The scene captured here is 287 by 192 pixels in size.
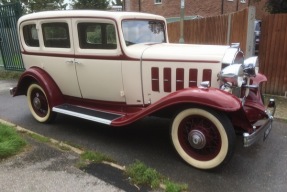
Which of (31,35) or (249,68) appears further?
(31,35)

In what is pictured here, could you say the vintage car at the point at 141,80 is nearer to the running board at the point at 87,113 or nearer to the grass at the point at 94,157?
the running board at the point at 87,113

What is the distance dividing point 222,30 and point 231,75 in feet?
13.7

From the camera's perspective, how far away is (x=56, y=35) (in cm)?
454

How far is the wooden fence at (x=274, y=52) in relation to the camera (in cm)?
604

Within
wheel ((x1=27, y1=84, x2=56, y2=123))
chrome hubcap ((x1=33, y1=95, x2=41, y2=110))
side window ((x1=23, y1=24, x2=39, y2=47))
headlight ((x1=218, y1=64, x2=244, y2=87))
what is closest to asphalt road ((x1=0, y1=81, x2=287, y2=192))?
wheel ((x1=27, y1=84, x2=56, y2=123))

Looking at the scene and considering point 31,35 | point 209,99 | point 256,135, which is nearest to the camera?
point 209,99

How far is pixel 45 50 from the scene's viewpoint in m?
4.70

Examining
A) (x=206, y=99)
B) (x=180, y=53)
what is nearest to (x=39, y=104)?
(x=180, y=53)

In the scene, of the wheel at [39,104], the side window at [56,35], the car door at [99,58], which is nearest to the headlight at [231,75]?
the car door at [99,58]

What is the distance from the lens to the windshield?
406cm

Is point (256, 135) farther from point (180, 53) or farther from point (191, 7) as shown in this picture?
point (191, 7)

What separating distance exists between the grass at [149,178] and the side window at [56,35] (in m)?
2.21

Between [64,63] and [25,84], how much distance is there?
1.11 m

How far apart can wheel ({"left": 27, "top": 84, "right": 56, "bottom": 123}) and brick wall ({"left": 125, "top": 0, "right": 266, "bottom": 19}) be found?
1731 cm
